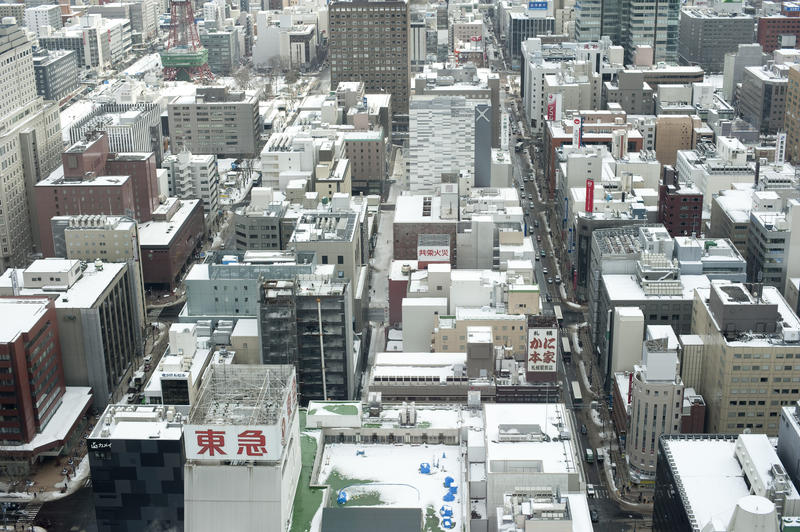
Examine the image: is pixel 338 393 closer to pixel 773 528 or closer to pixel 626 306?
pixel 626 306

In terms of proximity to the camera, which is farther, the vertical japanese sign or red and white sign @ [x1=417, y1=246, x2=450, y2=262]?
the vertical japanese sign

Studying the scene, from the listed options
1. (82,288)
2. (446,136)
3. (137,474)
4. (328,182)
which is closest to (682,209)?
(446,136)

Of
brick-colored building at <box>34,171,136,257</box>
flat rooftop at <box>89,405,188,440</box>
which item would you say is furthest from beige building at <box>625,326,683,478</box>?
brick-colored building at <box>34,171,136,257</box>

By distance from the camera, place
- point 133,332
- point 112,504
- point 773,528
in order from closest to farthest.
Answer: point 773,528
point 112,504
point 133,332

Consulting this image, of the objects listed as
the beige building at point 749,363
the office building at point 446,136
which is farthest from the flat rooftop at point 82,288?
the beige building at point 749,363

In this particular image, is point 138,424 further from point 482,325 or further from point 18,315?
point 482,325

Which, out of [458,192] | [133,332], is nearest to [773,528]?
[133,332]

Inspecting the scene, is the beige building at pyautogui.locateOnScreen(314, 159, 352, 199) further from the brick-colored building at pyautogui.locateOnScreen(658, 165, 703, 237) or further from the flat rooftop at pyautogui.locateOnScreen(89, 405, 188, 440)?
the flat rooftop at pyautogui.locateOnScreen(89, 405, 188, 440)
